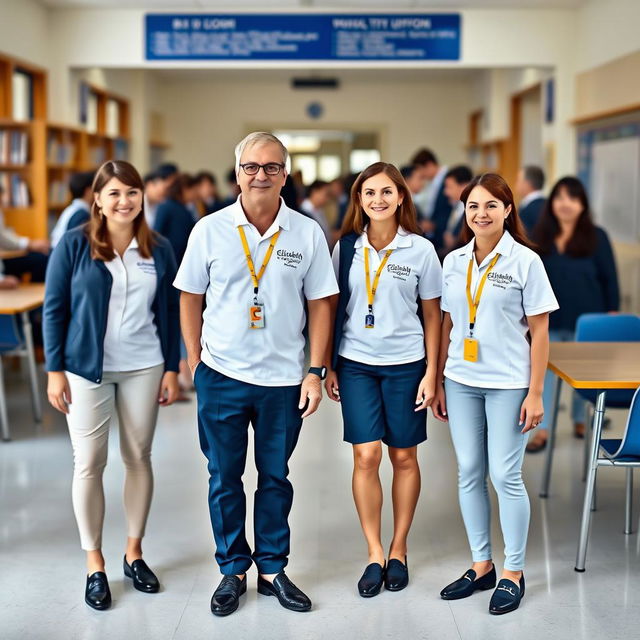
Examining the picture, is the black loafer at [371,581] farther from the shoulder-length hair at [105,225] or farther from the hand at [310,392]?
the shoulder-length hair at [105,225]

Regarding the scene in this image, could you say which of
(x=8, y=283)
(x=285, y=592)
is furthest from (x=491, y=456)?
(x=8, y=283)

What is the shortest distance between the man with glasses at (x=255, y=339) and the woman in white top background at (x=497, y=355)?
438 mm

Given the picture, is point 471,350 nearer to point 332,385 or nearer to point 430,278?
point 430,278

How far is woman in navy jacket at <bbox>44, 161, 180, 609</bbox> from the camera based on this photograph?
2.95m

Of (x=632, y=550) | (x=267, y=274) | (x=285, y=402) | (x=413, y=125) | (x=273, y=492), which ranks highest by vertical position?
(x=413, y=125)

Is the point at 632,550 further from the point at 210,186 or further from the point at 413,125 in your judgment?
the point at 413,125

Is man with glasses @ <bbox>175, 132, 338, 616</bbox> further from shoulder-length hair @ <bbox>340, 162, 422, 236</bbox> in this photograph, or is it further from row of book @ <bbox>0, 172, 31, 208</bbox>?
row of book @ <bbox>0, 172, 31, 208</bbox>

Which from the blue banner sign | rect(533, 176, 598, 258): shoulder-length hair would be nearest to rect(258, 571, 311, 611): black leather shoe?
rect(533, 176, 598, 258): shoulder-length hair

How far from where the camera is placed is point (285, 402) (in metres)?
2.88

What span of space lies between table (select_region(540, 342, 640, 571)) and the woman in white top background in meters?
0.38

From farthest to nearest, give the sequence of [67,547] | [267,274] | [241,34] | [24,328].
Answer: [241,34] < [24,328] < [67,547] < [267,274]

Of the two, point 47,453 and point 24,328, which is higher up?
point 24,328

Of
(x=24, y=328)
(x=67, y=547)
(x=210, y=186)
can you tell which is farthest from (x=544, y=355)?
(x=210, y=186)

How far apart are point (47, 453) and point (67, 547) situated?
1.42 metres
